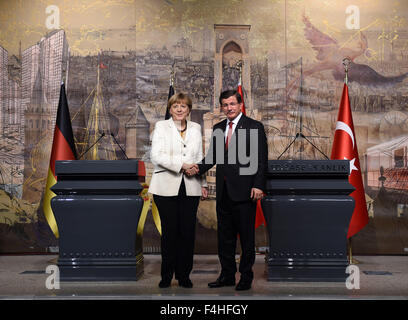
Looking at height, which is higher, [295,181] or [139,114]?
[139,114]

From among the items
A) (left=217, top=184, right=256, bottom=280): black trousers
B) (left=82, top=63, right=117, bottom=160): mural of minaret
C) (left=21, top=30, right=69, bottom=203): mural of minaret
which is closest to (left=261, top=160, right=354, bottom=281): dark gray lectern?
(left=217, top=184, right=256, bottom=280): black trousers

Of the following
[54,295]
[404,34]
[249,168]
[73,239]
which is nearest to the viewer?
[54,295]

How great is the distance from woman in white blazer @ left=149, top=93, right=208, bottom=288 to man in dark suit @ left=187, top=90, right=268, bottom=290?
0.14m

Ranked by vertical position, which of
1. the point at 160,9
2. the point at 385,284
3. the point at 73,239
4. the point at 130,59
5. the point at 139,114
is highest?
the point at 160,9

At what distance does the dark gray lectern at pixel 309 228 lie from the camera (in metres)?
3.41

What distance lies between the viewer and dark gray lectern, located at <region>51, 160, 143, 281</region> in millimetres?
3443

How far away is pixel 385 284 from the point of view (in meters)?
3.44

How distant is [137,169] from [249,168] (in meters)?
0.90

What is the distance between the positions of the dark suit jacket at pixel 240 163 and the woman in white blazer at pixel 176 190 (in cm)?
13

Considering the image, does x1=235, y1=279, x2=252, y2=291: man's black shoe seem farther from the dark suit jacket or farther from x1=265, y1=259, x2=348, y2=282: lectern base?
the dark suit jacket

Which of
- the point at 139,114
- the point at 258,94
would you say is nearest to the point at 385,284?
the point at 258,94

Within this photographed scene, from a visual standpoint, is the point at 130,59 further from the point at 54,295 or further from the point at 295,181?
the point at 54,295
